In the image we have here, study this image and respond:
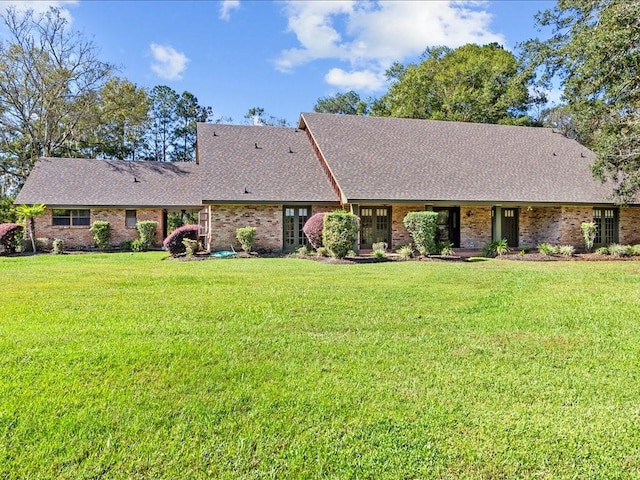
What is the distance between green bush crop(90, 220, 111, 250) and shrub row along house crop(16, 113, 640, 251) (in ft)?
2.19

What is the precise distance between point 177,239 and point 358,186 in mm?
7081

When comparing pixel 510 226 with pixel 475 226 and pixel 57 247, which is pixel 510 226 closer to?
pixel 475 226

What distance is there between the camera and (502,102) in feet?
94.4

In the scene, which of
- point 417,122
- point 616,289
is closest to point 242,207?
point 417,122

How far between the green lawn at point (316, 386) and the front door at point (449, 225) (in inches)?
417

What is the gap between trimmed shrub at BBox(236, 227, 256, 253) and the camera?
16000 millimetres

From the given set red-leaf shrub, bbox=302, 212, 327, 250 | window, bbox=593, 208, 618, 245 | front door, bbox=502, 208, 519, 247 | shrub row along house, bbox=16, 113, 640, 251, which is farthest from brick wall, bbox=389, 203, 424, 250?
window, bbox=593, 208, 618, 245

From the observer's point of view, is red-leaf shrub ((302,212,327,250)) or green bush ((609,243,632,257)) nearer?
red-leaf shrub ((302,212,327,250))

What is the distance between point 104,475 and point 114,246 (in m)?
19.2

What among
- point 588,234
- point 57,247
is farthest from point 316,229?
point 588,234

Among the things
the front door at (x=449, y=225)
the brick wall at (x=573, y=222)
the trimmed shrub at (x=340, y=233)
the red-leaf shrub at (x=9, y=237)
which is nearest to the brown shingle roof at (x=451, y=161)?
the brick wall at (x=573, y=222)

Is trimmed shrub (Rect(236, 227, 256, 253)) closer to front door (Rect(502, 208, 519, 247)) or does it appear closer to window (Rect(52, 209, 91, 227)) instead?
window (Rect(52, 209, 91, 227))

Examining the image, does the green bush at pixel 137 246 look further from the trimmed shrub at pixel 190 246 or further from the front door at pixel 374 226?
the front door at pixel 374 226

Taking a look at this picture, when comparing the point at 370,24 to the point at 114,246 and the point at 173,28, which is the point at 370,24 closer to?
the point at 173,28
